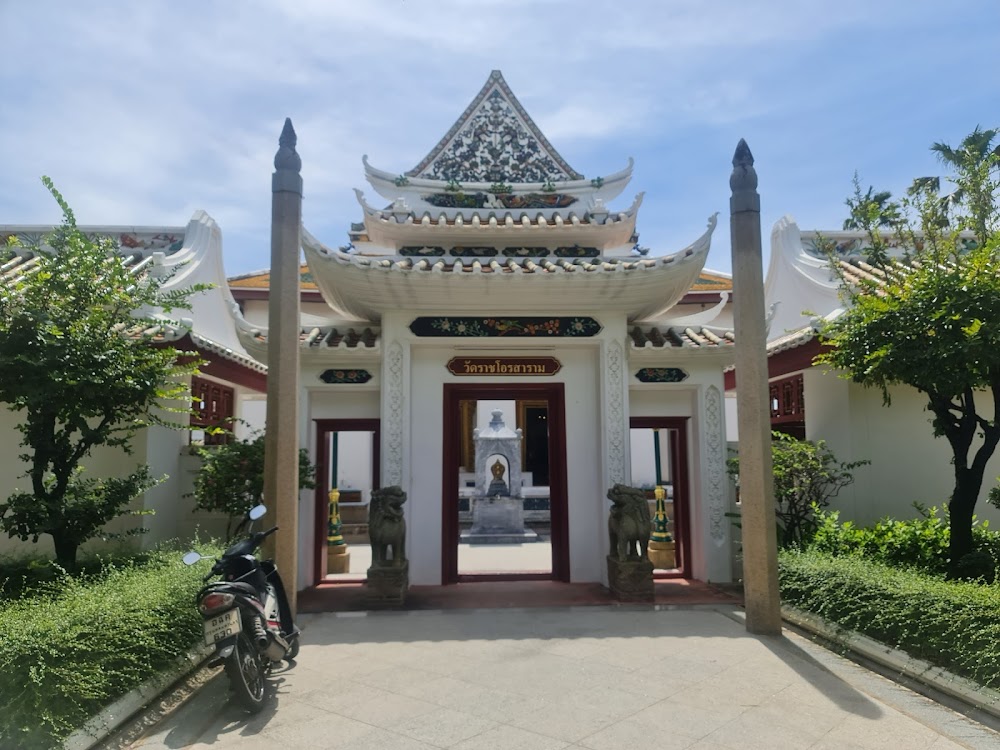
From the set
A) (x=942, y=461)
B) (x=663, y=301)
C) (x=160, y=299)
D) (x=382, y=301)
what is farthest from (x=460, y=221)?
(x=942, y=461)

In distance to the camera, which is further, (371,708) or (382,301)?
(382,301)

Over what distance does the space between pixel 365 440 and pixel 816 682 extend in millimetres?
15241

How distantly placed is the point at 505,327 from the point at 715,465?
9.67ft

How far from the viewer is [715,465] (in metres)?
8.33

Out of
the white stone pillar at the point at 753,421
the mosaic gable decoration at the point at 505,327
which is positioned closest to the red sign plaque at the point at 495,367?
the mosaic gable decoration at the point at 505,327

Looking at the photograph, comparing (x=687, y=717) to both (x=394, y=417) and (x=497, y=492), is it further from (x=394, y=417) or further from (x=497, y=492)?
(x=497, y=492)

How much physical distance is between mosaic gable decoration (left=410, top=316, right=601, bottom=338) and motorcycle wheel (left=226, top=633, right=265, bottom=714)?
4.56 metres

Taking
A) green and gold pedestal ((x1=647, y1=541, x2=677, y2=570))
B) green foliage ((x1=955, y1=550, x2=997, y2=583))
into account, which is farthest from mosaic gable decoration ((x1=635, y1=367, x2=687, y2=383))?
green foliage ((x1=955, y1=550, x2=997, y2=583))

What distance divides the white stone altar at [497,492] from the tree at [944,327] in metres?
9.21

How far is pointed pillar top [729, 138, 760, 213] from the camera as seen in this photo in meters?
6.06

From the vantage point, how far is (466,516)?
1659 centimetres

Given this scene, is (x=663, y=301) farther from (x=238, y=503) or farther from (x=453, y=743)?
(x=453, y=743)

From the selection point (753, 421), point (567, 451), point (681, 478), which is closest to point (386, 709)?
point (753, 421)

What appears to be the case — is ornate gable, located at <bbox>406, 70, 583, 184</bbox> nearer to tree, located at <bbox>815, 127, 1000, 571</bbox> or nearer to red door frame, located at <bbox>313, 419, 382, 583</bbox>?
red door frame, located at <bbox>313, 419, 382, 583</bbox>
